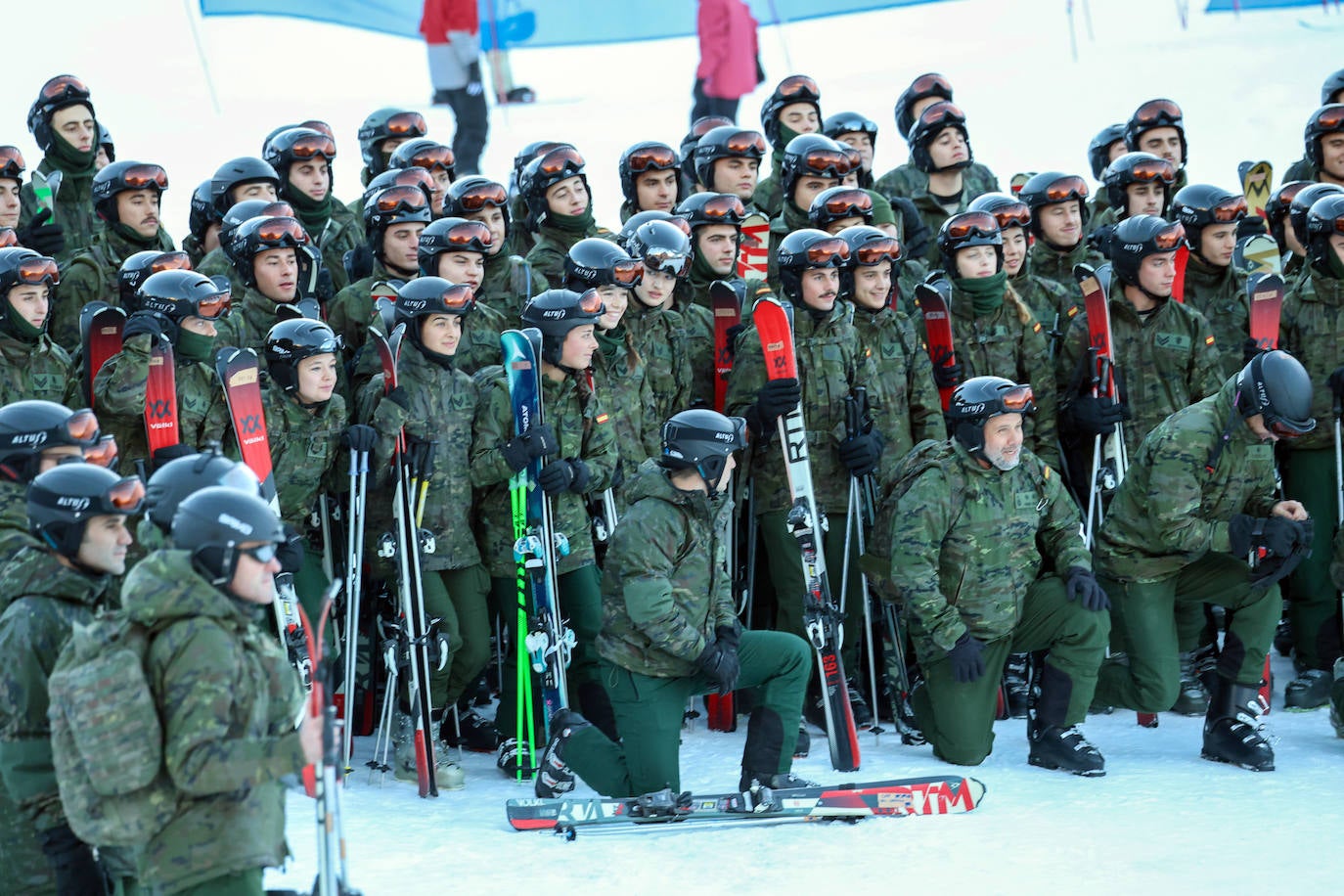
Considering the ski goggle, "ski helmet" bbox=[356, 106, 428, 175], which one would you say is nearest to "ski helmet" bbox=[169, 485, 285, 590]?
the ski goggle

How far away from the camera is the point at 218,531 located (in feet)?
15.4

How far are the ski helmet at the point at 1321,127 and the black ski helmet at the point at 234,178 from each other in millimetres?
6268

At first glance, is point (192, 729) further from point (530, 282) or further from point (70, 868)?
point (530, 282)

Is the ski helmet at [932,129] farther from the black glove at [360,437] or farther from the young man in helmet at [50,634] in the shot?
the young man in helmet at [50,634]

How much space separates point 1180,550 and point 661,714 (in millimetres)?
2590

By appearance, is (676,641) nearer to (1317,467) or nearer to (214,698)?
(214,698)

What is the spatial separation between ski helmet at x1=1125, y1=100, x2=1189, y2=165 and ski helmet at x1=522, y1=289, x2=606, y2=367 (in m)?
4.89

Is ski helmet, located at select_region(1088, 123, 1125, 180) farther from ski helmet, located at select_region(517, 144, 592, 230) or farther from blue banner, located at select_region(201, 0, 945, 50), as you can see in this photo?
blue banner, located at select_region(201, 0, 945, 50)

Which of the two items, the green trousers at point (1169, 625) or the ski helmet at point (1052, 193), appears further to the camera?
the ski helmet at point (1052, 193)

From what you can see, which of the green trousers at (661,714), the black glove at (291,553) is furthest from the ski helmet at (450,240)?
the green trousers at (661,714)

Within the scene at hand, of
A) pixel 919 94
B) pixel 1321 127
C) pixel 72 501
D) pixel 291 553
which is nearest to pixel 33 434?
pixel 72 501

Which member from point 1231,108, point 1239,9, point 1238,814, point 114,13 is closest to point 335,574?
point 1238,814

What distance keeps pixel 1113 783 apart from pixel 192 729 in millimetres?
4392

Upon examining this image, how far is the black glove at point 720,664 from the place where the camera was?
6.98 metres
